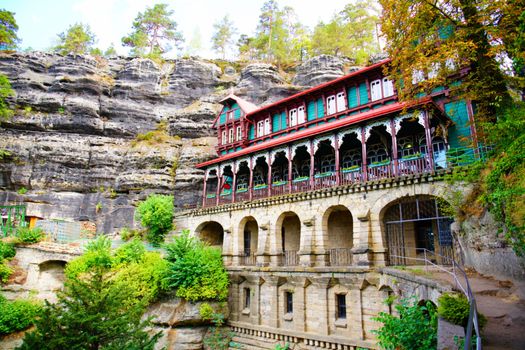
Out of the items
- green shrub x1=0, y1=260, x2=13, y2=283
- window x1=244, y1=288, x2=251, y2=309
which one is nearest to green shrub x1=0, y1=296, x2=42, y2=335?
green shrub x1=0, y1=260, x2=13, y2=283

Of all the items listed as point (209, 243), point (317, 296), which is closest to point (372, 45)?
point (209, 243)

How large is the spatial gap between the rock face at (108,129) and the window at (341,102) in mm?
11752

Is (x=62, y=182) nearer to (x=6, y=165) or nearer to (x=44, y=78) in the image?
(x=6, y=165)

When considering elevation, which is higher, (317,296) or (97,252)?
(97,252)

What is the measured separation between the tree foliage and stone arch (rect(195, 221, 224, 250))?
783 inches

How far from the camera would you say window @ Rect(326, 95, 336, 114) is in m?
28.7

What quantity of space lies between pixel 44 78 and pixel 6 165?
1149 centimetres

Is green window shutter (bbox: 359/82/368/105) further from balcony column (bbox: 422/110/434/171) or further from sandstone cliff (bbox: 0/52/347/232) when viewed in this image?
sandstone cliff (bbox: 0/52/347/232)

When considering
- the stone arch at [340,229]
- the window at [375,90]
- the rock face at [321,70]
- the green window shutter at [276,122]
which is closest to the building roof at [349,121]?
the window at [375,90]

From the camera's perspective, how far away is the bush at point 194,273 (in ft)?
70.0

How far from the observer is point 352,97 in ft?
90.9

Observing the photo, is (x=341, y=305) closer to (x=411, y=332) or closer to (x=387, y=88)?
(x=411, y=332)

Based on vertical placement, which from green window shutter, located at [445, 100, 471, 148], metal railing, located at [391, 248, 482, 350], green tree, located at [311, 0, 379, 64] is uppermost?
green tree, located at [311, 0, 379, 64]

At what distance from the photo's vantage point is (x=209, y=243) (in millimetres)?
29078
